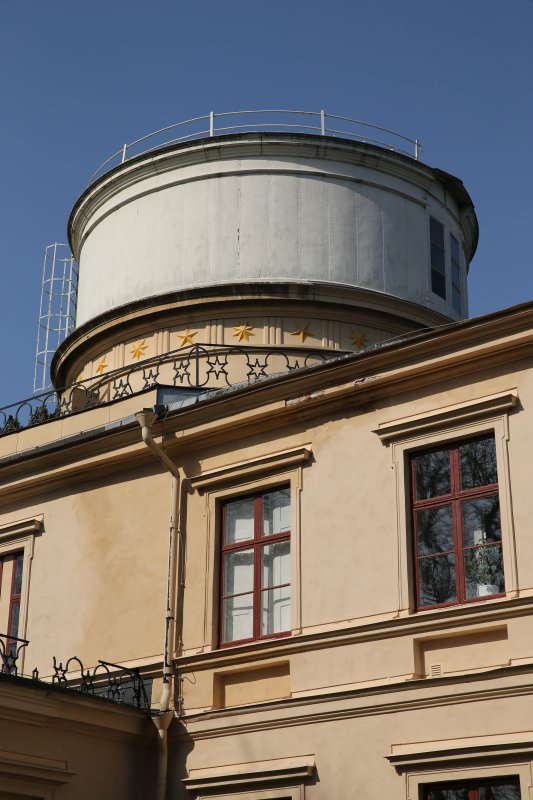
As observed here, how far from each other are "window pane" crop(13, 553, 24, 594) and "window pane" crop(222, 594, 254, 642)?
374 cm

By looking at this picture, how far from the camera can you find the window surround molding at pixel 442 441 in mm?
13766

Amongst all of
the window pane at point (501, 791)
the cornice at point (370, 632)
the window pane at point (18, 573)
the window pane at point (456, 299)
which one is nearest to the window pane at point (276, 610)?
the cornice at point (370, 632)

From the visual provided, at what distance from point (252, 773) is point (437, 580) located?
310 centimetres

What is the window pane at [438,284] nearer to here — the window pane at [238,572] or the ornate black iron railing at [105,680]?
the window pane at [238,572]

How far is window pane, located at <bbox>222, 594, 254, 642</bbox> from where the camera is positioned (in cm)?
1575

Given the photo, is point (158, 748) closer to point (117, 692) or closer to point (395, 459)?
point (117, 692)

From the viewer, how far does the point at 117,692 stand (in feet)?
52.3

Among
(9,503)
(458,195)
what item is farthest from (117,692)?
(458,195)

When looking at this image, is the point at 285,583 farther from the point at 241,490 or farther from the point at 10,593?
the point at 10,593

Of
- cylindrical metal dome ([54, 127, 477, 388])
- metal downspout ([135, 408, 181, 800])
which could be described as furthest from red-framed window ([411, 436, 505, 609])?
cylindrical metal dome ([54, 127, 477, 388])

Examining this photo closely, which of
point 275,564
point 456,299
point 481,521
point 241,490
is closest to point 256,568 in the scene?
point 275,564

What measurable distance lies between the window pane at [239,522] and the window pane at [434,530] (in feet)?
Answer: 8.31

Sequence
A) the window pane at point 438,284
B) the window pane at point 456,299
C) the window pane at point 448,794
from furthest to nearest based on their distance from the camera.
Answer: the window pane at point 456,299
the window pane at point 438,284
the window pane at point 448,794

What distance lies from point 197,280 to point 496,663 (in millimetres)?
12165
